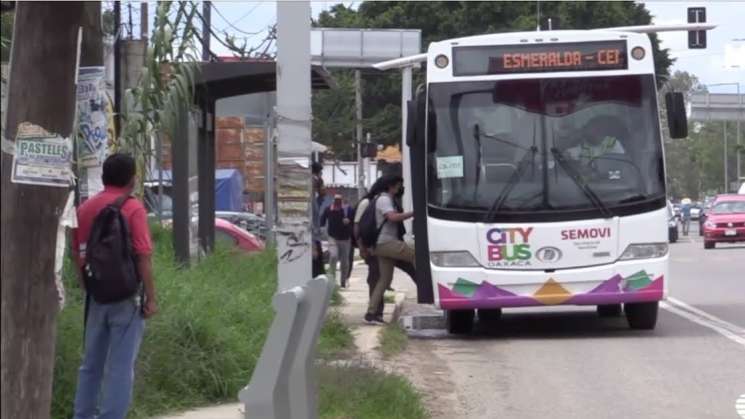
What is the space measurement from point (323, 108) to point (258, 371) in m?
45.2

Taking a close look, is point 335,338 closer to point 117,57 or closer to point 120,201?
point 117,57

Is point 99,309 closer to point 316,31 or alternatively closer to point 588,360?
point 588,360

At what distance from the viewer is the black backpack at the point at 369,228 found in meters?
16.2

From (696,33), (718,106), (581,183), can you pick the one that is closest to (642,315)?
(581,183)

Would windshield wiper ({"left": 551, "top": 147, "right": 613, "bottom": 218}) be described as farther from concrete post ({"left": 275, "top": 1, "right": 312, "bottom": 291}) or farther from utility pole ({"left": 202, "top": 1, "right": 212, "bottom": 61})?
concrete post ({"left": 275, "top": 1, "right": 312, "bottom": 291})

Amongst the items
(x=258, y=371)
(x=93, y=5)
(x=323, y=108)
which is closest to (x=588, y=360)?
(x=93, y=5)

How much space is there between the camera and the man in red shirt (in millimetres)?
7738

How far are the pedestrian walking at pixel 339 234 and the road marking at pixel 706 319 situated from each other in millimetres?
5625

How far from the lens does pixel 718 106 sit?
70312mm

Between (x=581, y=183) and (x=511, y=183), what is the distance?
2.50 feet

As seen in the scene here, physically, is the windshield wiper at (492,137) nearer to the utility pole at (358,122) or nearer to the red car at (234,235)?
the red car at (234,235)

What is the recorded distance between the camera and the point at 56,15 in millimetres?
5531

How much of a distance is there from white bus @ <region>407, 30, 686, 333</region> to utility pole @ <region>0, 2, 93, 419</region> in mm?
9659

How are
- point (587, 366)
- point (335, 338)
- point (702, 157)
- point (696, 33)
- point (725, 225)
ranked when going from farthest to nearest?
point (702, 157) < point (725, 225) < point (696, 33) < point (335, 338) < point (587, 366)
